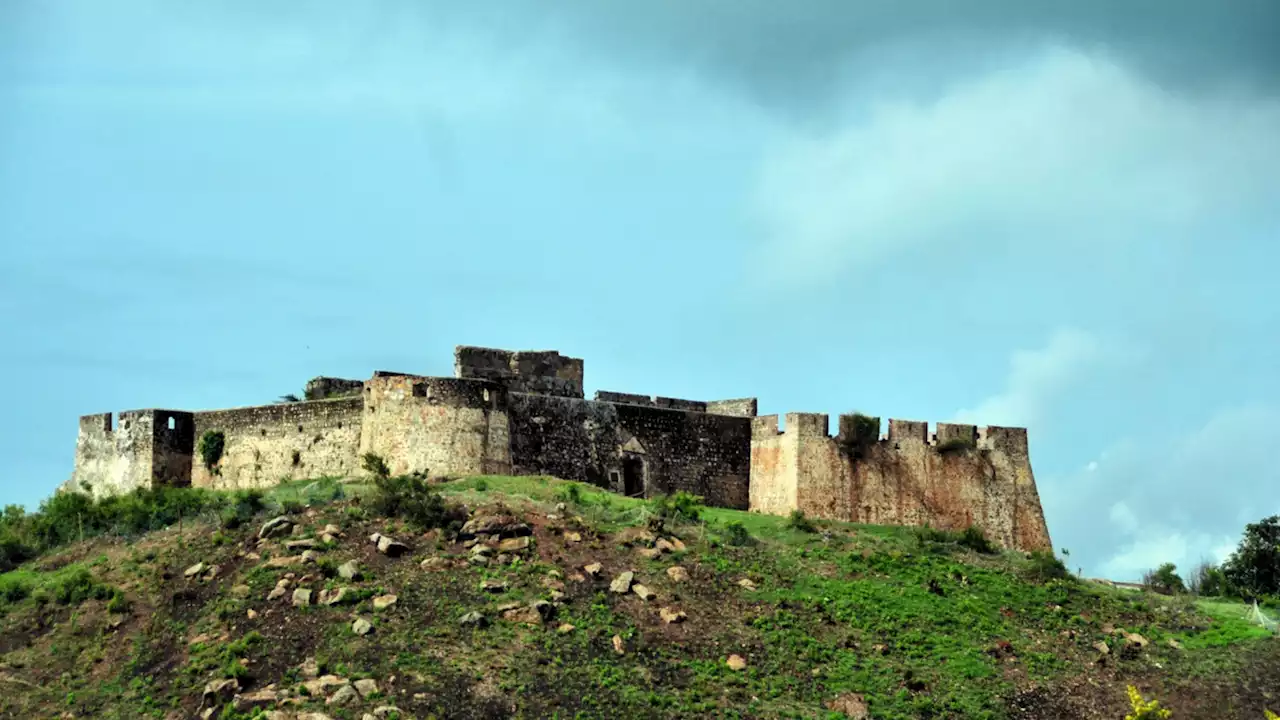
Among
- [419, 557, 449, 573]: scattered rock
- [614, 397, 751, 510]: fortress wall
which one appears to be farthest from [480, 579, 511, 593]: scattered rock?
[614, 397, 751, 510]: fortress wall

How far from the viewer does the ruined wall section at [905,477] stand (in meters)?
43.5

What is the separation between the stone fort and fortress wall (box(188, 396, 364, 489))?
3 cm

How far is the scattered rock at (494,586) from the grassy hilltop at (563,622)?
0.20 feet

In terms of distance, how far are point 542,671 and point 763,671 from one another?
3853 millimetres

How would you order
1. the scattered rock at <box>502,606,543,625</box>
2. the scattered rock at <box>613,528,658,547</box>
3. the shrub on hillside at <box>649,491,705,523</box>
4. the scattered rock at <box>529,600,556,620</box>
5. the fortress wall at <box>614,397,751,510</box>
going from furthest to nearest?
the fortress wall at <box>614,397,751,510</box>, the shrub on hillside at <box>649,491,705,523</box>, the scattered rock at <box>613,528,658,547</box>, the scattered rock at <box>529,600,556,620</box>, the scattered rock at <box>502,606,543,625</box>

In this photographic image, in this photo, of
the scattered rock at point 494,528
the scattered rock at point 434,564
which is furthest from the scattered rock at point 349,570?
the scattered rock at point 494,528

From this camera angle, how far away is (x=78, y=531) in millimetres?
40875

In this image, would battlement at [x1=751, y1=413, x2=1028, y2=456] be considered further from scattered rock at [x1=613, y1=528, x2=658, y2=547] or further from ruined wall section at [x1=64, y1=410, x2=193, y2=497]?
ruined wall section at [x1=64, y1=410, x2=193, y2=497]

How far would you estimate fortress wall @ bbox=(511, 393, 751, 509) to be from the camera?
138 feet

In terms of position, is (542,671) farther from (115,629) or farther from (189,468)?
(189,468)

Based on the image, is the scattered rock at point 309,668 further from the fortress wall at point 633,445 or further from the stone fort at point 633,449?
the fortress wall at point 633,445

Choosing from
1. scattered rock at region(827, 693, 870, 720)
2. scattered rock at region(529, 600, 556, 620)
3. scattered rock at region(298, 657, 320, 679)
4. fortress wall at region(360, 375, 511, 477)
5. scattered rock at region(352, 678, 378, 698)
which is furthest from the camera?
fortress wall at region(360, 375, 511, 477)

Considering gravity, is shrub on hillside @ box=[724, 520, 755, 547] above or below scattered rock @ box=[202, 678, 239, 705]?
above

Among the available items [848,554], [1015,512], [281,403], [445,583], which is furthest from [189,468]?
[1015,512]
